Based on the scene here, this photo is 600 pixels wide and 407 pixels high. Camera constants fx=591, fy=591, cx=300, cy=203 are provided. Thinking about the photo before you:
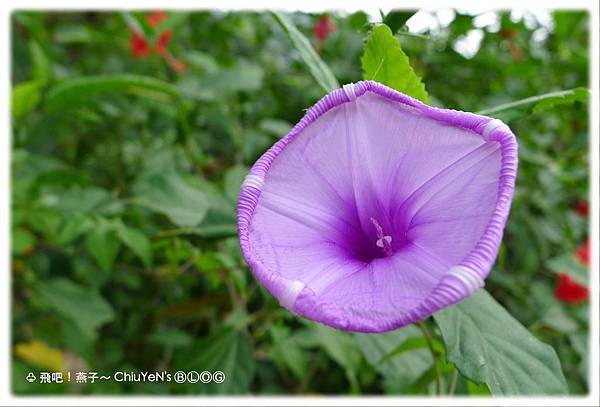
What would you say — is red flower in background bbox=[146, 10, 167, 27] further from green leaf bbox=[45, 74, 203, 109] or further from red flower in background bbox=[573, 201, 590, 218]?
red flower in background bbox=[573, 201, 590, 218]

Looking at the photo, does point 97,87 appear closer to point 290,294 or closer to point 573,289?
point 290,294

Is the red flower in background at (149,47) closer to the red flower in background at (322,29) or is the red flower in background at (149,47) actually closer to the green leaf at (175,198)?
the red flower in background at (322,29)

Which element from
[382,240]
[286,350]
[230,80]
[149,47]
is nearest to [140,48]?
[149,47]

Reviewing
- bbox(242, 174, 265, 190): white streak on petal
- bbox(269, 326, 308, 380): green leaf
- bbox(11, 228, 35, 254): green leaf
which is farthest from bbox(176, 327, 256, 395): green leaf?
bbox(242, 174, 265, 190): white streak on petal

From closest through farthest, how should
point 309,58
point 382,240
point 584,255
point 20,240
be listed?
point 382,240 → point 309,58 → point 20,240 → point 584,255

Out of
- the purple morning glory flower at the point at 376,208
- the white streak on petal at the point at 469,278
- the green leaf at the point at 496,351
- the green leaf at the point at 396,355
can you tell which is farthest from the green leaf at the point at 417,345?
the white streak on petal at the point at 469,278

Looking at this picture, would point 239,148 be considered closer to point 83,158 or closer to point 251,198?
point 83,158
